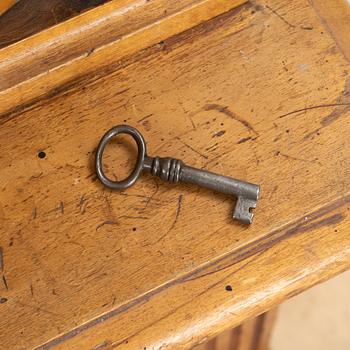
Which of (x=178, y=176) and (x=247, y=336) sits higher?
(x=178, y=176)

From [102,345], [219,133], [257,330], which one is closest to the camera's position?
[102,345]

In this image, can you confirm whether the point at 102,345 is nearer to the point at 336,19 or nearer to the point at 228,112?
the point at 228,112

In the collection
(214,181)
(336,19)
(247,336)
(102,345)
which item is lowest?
(247,336)

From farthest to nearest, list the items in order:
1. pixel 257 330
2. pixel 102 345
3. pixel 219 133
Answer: pixel 257 330, pixel 219 133, pixel 102 345

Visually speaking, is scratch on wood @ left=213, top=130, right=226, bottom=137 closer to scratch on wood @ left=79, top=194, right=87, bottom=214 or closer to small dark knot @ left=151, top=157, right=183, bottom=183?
→ small dark knot @ left=151, top=157, right=183, bottom=183

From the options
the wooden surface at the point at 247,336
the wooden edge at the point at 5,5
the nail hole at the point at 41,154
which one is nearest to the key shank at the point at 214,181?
the nail hole at the point at 41,154

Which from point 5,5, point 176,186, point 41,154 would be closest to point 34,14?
point 5,5

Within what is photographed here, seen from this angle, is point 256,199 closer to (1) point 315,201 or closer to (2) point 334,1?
(1) point 315,201

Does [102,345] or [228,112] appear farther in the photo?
[228,112]
